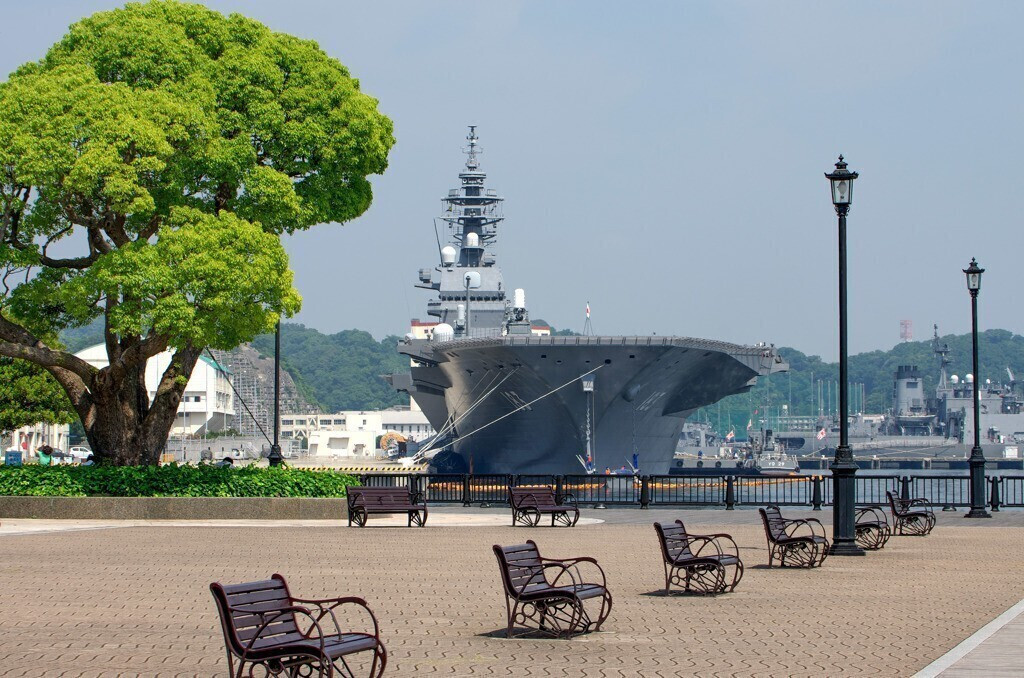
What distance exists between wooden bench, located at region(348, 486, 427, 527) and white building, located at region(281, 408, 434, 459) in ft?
403

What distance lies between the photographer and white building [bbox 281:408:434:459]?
155262mm

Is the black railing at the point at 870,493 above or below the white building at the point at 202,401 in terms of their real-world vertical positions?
below

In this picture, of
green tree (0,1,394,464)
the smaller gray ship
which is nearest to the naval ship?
green tree (0,1,394,464)

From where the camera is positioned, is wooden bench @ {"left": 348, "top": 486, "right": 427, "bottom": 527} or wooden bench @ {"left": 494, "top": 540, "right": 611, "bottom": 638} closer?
wooden bench @ {"left": 494, "top": 540, "right": 611, "bottom": 638}

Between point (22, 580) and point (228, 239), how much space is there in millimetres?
12361

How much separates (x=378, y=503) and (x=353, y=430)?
13881 centimetres

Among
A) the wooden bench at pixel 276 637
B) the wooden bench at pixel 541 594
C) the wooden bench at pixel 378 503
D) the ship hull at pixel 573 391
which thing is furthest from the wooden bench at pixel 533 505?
the ship hull at pixel 573 391

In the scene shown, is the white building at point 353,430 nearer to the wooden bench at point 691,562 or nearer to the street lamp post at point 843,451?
the street lamp post at point 843,451

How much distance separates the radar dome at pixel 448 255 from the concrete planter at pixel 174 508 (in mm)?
56786

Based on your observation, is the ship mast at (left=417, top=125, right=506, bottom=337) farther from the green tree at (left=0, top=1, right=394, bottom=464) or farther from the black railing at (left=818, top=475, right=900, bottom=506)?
the green tree at (left=0, top=1, right=394, bottom=464)

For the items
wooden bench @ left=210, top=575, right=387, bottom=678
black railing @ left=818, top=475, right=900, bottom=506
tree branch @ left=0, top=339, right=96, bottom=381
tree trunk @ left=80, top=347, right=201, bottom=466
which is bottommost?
black railing @ left=818, top=475, right=900, bottom=506

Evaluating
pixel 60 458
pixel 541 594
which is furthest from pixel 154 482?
pixel 60 458

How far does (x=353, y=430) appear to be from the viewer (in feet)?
535

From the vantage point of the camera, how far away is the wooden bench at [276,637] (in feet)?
25.1
